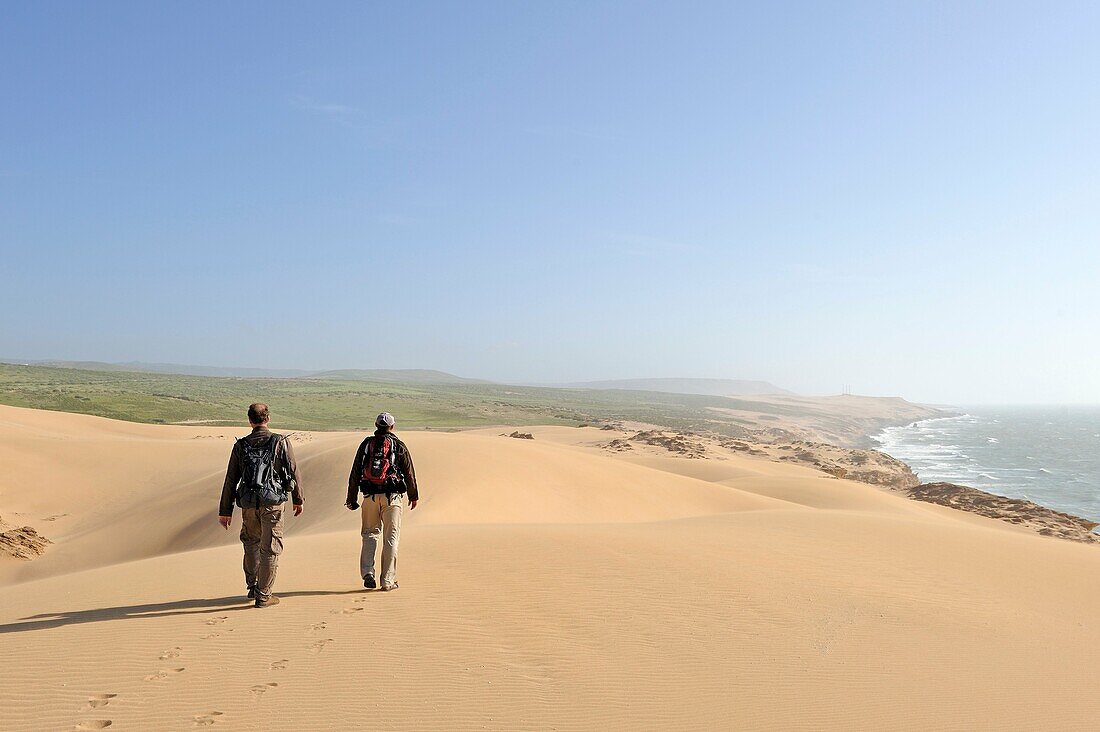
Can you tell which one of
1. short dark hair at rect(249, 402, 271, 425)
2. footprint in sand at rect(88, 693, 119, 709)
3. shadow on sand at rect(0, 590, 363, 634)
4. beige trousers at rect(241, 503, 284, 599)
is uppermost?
short dark hair at rect(249, 402, 271, 425)

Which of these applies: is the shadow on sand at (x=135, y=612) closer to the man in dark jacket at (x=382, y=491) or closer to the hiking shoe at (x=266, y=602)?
the hiking shoe at (x=266, y=602)

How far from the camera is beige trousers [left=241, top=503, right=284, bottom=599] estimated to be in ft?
20.0

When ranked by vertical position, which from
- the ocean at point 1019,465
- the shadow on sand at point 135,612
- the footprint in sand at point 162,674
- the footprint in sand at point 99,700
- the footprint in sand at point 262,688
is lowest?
the ocean at point 1019,465

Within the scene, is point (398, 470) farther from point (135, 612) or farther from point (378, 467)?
point (135, 612)

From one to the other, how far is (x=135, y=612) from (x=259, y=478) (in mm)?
1598

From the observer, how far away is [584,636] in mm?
5445

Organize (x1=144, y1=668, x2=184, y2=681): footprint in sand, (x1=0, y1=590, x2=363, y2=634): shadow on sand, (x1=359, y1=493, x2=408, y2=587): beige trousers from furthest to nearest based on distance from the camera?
(x1=359, y1=493, x2=408, y2=587): beige trousers → (x1=0, y1=590, x2=363, y2=634): shadow on sand → (x1=144, y1=668, x2=184, y2=681): footprint in sand

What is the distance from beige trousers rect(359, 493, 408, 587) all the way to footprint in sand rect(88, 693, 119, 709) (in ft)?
8.17

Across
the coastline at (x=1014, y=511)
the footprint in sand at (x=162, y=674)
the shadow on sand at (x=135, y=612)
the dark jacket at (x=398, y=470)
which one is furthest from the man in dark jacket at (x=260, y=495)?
the coastline at (x=1014, y=511)

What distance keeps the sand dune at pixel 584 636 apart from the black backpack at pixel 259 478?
97 centimetres

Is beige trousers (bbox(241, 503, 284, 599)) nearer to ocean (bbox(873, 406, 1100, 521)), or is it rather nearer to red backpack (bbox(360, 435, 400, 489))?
red backpack (bbox(360, 435, 400, 489))

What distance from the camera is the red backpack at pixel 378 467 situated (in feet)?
22.1

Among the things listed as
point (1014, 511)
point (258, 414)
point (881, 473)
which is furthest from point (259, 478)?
point (881, 473)

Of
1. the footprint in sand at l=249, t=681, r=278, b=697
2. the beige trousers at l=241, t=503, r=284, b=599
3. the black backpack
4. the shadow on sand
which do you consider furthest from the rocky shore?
the footprint in sand at l=249, t=681, r=278, b=697
